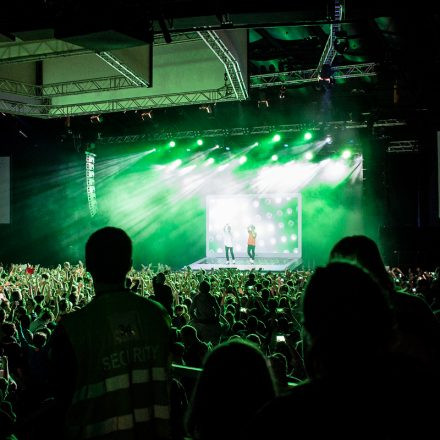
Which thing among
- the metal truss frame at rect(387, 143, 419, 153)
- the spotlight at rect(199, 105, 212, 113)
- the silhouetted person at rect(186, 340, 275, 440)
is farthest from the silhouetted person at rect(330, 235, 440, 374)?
the metal truss frame at rect(387, 143, 419, 153)

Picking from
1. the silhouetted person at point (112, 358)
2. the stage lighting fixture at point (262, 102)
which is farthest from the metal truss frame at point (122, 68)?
the silhouetted person at point (112, 358)

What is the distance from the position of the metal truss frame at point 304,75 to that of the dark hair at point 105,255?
34.1ft

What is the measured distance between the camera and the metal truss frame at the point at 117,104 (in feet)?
33.5

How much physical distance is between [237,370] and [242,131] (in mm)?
14322

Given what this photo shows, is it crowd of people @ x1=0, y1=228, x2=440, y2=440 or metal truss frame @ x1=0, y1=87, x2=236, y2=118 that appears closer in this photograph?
crowd of people @ x1=0, y1=228, x2=440, y2=440

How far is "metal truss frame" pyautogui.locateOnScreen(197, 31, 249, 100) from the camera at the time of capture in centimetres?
706

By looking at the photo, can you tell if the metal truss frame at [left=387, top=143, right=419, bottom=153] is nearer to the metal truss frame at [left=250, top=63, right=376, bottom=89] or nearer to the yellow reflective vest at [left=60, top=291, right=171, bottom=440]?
the metal truss frame at [left=250, top=63, right=376, bottom=89]

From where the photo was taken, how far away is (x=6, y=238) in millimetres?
18938

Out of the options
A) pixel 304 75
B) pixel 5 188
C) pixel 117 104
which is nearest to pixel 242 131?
pixel 304 75

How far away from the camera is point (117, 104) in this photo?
1131cm

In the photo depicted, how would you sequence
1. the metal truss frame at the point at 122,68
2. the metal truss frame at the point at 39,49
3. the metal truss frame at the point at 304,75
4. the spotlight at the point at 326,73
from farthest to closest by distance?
the metal truss frame at the point at 304,75
the spotlight at the point at 326,73
the metal truss frame at the point at 39,49
the metal truss frame at the point at 122,68

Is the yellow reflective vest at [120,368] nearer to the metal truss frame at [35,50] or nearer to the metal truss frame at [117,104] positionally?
the metal truss frame at [35,50]

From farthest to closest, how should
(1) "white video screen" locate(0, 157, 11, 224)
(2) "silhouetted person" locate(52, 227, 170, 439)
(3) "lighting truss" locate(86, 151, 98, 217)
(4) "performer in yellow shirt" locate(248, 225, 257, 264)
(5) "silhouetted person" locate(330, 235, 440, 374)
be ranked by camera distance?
1. (4) "performer in yellow shirt" locate(248, 225, 257, 264)
2. (1) "white video screen" locate(0, 157, 11, 224)
3. (3) "lighting truss" locate(86, 151, 98, 217)
4. (5) "silhouetted person" locate(330, 235, 440, 374)
5. (2) "silhouetted person" locate(52, 227, 170, 439)

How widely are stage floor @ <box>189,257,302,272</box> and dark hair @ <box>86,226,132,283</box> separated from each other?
14.5 metres
